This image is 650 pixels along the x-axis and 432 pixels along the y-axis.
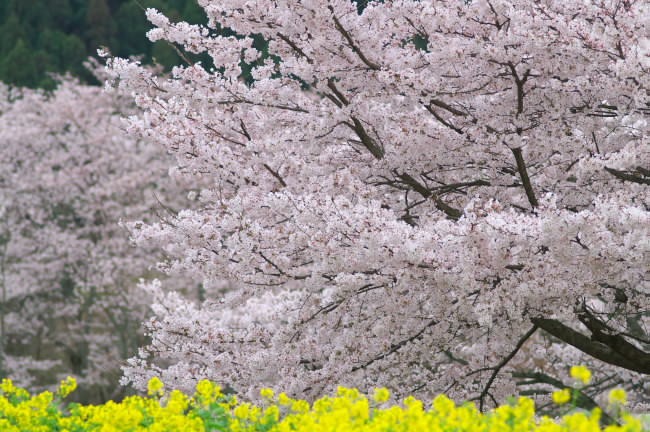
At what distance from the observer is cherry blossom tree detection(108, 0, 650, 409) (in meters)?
4.58

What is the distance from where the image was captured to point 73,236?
65.9ft

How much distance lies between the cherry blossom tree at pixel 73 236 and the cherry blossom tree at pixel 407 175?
13.2 m

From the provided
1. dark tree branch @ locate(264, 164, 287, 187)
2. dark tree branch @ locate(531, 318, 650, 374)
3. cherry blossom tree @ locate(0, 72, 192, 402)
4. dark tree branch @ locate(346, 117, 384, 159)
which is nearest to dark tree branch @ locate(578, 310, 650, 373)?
dark tree branch @ locate(531, 318, 650, 374)

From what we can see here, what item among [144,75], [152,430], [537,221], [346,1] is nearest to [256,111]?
[144,75]

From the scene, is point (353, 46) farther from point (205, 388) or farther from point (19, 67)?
point (19, 67)

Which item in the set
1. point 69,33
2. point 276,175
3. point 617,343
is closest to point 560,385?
point 617,343

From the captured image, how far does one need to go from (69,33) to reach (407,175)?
3649 cm

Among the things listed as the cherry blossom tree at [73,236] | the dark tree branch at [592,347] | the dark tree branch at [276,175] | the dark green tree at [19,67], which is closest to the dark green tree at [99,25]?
the dark green tree at [19,67]

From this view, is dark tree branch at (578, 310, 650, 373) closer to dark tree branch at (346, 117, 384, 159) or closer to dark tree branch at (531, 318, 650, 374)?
dark tree branch at (531, 318, 650, 374)

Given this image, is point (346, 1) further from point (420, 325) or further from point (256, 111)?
point (420, 325)

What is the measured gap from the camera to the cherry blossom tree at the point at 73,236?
1945 cm

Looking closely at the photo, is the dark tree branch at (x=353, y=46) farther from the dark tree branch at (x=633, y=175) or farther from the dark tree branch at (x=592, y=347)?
the dark tree branch at (x=592, y=347)

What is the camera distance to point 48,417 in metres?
4.24

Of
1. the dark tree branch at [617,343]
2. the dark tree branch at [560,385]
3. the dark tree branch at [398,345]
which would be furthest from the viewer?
the dark tree branch at [560,385]
